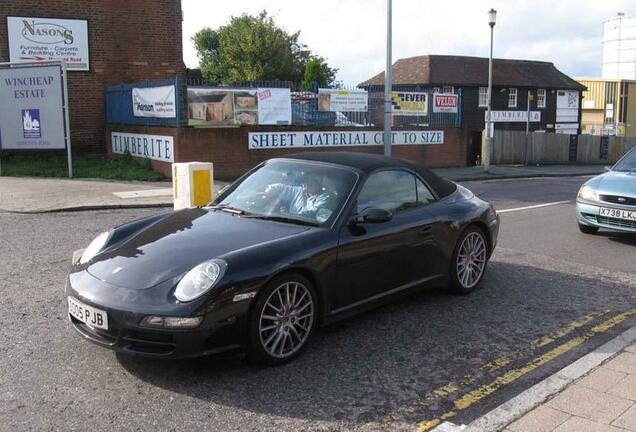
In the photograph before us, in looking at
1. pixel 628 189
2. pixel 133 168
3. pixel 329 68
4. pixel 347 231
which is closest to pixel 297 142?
pixel 133 168

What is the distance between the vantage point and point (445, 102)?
23.0m

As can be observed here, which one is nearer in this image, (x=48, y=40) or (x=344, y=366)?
(x=344, y=366)

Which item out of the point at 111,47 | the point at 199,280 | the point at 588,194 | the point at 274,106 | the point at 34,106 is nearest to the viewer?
the point at 199,280

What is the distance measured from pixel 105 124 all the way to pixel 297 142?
645cm

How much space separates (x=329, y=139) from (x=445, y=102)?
6020mm

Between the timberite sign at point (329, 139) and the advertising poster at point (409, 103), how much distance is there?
709mm

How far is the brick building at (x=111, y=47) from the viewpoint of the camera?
19.5m

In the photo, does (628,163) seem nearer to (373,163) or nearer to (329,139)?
(373,163)

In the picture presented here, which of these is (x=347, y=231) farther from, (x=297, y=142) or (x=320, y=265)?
(x=297, y=142)

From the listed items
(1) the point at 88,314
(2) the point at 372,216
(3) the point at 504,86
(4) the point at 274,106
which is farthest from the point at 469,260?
(3) the point at 504,86

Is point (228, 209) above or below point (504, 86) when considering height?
below

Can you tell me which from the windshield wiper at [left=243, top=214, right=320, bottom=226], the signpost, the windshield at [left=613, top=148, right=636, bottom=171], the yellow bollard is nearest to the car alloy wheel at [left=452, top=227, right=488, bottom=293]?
the windshield wiper at [left=243, top=214, right=320, bottom=226]

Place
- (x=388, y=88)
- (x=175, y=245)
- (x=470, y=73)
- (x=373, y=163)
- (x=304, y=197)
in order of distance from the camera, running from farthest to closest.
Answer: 1. (x=470, y=73)
2. (x=388, y=88)
3. (x=373, y=163)
4. (x=304, y=197)
5. (x=175, y=245)

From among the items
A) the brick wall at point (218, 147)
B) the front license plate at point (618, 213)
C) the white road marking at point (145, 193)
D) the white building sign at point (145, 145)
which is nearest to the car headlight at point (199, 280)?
the front license plate at point (618, 213)
